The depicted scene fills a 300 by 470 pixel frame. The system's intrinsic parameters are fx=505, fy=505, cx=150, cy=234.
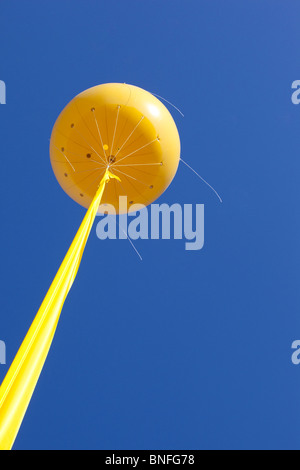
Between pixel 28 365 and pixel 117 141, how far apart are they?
418 cm

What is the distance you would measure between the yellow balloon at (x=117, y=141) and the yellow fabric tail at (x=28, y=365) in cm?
292

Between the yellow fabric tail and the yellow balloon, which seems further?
the yellow balloon

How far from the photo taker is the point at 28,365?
3670 millimetres

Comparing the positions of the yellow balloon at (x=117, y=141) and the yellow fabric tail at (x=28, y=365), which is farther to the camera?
the yellow balloon at (x=117, y=141)

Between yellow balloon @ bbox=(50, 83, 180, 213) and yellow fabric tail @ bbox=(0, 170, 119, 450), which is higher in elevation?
yellow balloon @ bbox=(50, 83, 180, 213)

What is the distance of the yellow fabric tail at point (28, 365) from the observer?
3.37 m

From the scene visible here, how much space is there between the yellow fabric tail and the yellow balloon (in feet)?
9.58

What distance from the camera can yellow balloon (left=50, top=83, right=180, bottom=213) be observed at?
7.09 m

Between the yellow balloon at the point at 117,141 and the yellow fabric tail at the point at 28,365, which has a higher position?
the yellow balloon at the point at 117,141

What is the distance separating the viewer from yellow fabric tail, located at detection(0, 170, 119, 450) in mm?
3365
